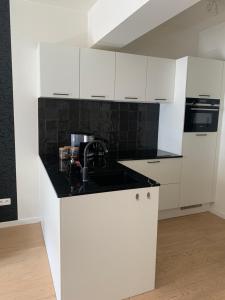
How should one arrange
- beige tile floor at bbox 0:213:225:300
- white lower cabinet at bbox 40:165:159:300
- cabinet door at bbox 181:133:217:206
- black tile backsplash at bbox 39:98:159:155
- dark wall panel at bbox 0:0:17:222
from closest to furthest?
white lower cabinet at bbox 40:165:159:300
beige tile floor at bbox 0:213:225:300
dark wall panel at bbox 0:0:17:222
black tile backsplash at bbox 39:98:159:155
cabinet door at bbox 181:133:217:206

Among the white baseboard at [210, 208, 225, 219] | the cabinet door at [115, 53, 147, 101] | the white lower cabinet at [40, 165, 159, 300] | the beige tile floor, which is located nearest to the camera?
the white lower cabinet at [40, 165, 159, 300]

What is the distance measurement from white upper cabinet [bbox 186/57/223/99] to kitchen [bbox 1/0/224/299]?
1 centimetres

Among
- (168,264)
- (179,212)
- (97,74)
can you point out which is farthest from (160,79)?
(168,264)

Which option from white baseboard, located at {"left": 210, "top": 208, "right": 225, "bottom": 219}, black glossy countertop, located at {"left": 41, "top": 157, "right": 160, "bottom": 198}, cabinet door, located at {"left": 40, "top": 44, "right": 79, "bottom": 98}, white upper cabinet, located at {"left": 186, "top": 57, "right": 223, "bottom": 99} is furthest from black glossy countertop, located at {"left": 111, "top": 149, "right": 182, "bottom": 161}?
white baseboard, located at {"left": 210, "top": 208, "right": 225, "bottom": 219}

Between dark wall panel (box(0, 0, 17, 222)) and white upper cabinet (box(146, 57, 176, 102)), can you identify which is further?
white upper cabinet (box(146, 57, 176, 102))

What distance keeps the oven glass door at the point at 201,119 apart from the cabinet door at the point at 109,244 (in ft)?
5.23

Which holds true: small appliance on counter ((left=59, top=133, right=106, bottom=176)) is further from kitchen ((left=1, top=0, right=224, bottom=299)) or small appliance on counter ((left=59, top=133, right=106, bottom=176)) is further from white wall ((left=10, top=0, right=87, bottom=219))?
white wall ((left=10, top=0, right=87, bottom=219))

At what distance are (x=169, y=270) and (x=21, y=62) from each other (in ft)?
8.80

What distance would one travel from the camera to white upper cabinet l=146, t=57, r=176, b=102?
120 inches

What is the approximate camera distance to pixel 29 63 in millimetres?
2793

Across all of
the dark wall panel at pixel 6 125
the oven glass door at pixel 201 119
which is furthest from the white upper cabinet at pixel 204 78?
the dark wall panel at pixel 6 125

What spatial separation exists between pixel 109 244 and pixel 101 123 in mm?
1823

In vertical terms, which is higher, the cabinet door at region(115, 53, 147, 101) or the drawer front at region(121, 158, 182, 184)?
the cabinet door at region(115, 53, 147, 101)

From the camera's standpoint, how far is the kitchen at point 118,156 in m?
1.70
